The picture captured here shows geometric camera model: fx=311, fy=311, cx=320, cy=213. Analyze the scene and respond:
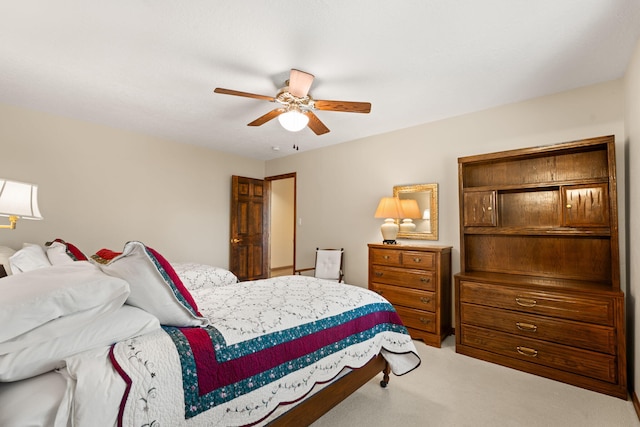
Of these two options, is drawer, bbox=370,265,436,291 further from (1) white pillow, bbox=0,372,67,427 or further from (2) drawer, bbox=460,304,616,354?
(1) white pillow, bbox=0,372,67,427

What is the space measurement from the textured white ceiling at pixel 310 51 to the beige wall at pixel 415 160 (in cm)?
19

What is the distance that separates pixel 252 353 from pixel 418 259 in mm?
2425

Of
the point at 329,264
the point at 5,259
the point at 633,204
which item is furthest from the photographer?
the point at 329,264

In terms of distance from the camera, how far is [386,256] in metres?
3.72

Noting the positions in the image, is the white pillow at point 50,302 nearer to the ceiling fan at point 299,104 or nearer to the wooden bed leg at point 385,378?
the ceiling fan at point 299,104

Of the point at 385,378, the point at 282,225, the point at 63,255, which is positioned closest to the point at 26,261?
the point at 63,255

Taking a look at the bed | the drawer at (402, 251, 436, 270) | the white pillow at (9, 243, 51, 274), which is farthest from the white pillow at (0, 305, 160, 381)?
the drawer at (402, 251, 436, 270)

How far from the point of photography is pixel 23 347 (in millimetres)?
1069

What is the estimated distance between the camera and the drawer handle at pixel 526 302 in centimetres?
271

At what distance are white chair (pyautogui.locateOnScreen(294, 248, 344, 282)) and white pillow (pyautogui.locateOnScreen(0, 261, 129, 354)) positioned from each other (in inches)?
134

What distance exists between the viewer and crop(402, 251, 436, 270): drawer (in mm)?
3355

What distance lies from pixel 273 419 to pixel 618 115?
3622 millimetres

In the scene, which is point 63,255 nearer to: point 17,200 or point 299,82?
point 17,200

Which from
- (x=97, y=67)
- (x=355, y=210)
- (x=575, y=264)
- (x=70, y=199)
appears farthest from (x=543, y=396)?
(x=70, y=199)
